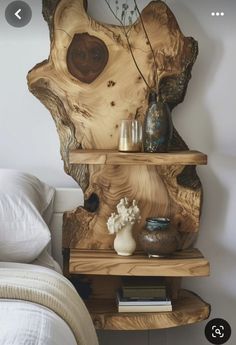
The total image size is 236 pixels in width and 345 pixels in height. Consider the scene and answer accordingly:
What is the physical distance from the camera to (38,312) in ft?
5.15

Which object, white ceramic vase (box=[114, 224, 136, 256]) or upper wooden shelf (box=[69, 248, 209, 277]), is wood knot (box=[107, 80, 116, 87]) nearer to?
white ceramic vase (box=[114, 224, 136, 256])

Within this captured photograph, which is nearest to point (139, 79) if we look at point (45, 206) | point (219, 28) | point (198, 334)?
point (219, 28)

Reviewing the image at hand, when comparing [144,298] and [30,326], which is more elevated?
[30,326]

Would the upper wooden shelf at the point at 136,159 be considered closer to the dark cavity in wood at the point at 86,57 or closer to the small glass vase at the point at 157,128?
the small glass vase at the point at 157,128

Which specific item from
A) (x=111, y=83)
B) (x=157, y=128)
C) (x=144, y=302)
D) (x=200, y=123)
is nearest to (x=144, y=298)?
(x=144, y=302)

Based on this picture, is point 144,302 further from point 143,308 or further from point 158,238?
Answer: point 158,238

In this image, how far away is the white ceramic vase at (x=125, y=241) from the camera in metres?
2.31

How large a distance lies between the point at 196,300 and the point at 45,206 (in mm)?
734

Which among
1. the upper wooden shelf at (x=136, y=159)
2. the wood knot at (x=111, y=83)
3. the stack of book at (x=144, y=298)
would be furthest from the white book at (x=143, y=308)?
the wood knot at (x=111, y=83)

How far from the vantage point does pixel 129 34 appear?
240 cm

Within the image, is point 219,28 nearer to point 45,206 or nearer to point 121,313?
point 45,206

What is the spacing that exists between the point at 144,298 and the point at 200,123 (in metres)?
0.78

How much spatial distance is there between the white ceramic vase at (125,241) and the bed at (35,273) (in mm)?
253

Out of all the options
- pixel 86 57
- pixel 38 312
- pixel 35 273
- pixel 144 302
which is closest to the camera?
pixel 38 312
